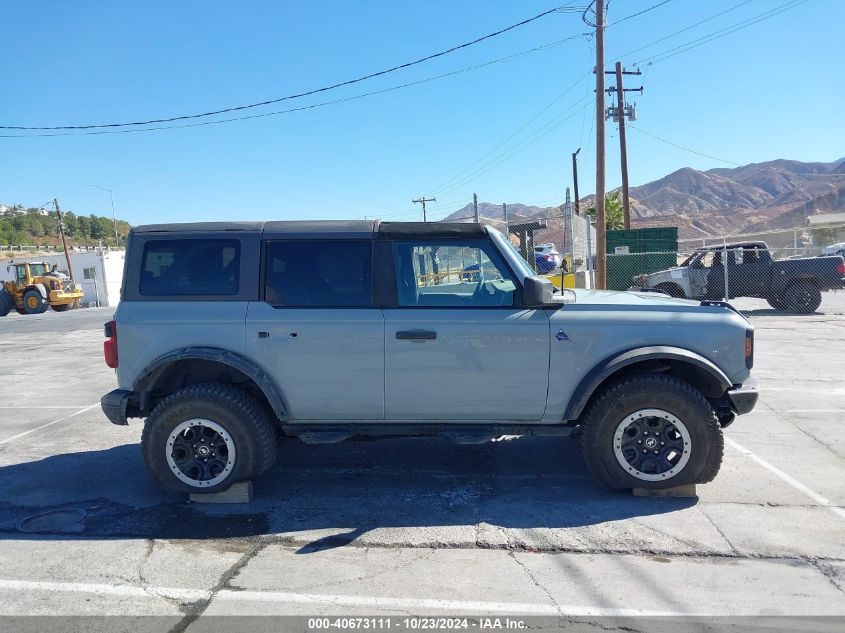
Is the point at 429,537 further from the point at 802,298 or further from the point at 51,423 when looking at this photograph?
the point at 802,298

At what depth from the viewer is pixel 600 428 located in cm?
441

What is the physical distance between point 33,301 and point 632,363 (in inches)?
1341

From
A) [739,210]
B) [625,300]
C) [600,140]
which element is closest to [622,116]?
[600,140]

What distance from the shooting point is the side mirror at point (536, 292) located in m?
4.29

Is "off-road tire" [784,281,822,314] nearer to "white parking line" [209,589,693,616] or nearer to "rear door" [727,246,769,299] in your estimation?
"rear door" [727,246,769,299]

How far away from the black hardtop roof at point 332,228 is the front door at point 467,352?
0.10 m

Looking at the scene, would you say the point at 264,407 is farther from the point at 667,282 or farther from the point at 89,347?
the point at 667,282

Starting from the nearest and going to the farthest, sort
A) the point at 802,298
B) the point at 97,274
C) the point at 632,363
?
the point at 632,363, the point at 802,298, the point at 97,274

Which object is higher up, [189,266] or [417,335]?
Answer: [189,266]

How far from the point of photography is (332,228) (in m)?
4.68

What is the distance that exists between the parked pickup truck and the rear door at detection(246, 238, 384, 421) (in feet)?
42.8

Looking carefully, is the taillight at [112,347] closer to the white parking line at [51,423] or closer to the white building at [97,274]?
the white parking line at [51,423]

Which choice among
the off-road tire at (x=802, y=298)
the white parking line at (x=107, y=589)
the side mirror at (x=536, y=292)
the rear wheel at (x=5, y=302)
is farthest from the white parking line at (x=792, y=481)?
the rear wheel at (x=5, y=302)

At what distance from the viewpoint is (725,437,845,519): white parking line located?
429cm
